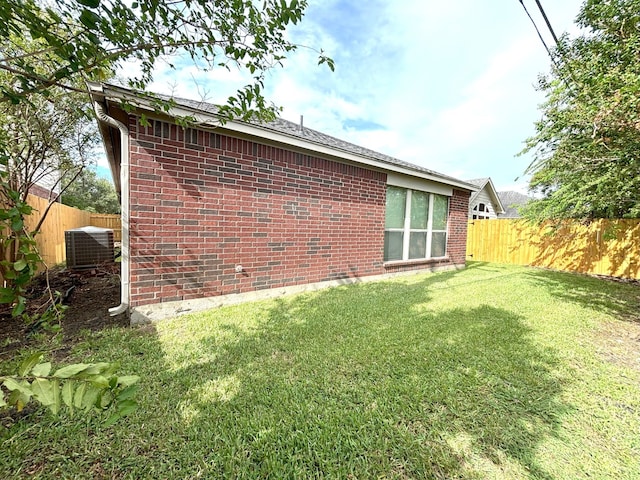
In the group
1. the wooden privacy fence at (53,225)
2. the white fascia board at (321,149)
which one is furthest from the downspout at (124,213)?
the wooden privacy fence at (53,225)

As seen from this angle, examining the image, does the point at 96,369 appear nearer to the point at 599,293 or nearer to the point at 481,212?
the point at 599,293

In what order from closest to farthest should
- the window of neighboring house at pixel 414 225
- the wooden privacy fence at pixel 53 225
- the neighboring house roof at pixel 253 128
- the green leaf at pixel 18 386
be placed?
the green leaf at pixel 18 386, the neighboring house roof at pixel 253 128, the wooden privacy fence at pixel 53 225, the window of neighboring house at pixel 414 225

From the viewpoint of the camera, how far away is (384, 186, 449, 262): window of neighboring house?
23.2 feet

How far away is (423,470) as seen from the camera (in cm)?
161

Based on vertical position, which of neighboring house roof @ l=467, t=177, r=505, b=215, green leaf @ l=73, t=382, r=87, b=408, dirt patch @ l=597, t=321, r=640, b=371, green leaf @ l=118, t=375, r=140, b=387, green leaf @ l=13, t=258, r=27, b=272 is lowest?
dirt patch @ l=597, t=321, r=640, b=371

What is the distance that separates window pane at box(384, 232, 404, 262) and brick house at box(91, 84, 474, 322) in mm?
27

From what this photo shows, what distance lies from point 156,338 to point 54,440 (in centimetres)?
152

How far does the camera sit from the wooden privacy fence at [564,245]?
8430mm

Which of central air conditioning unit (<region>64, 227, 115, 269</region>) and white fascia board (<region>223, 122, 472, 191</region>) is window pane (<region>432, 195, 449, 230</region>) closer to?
white fascia board (<region>223, 122, 472, 191</region>)

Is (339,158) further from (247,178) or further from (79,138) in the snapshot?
(79,138)

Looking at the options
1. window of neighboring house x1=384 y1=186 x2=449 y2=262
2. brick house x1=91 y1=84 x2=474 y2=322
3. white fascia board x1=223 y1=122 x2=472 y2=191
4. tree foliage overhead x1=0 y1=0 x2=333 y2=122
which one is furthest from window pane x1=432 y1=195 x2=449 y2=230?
tree foliage overhead x1=0 y1=0 x2=333 y2=122

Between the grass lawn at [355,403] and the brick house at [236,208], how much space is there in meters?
0.69

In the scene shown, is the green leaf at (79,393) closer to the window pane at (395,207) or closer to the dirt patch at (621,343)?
the dirt patch at (621,343)

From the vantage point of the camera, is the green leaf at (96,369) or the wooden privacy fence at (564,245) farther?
the wooden privacy fence at (564,245)
